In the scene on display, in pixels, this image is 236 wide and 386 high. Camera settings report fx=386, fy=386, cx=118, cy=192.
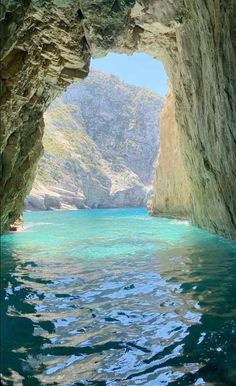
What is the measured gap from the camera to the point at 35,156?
20.2 meters

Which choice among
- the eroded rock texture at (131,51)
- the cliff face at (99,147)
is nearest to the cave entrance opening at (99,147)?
the cliff face at (99,147)

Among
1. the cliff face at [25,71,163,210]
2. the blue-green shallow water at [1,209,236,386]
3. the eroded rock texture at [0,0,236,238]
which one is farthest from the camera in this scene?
the cliff face at [25,71,163,210]

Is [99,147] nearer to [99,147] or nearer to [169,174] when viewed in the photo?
[99,147]

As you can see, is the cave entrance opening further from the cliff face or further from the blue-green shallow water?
the blue-green shallow water

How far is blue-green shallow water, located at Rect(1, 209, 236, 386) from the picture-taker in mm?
4609

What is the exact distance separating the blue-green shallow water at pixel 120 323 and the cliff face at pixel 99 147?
3281 inches

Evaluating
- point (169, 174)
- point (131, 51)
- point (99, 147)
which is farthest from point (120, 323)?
point (99, 147)

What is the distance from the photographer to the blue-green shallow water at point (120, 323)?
15.1ft

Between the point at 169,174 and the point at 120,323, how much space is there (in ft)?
136

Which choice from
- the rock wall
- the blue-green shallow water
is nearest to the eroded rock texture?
the blue-green shallow water

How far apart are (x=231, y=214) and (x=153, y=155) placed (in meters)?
137

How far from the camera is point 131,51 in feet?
63.3

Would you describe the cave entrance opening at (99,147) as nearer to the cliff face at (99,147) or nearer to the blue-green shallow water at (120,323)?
the cliff face at (99,147)

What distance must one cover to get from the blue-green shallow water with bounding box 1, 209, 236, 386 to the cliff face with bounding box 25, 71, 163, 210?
273 ft
